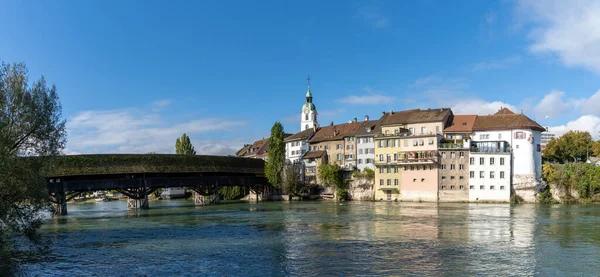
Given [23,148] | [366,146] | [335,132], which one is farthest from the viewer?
[335,132]

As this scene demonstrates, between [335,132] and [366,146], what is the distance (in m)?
7.22

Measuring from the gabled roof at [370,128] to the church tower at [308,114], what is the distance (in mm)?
34720

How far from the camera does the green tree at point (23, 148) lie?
59.9ft

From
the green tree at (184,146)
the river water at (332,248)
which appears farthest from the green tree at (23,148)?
the green tree at (184,146)

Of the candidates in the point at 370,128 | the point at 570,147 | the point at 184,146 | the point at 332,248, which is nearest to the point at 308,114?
the point at 184,146

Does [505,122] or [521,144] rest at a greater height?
[505,122]

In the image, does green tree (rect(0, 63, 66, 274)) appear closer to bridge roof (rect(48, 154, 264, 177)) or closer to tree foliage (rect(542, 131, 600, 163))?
bridge roof (rect(48, 154, 264, 177))

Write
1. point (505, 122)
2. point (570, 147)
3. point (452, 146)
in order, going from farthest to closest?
point (570, 147)
point (452, 146)
point (505, 122)

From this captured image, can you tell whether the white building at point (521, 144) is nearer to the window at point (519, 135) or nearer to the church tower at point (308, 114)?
the window at point (519, 135)

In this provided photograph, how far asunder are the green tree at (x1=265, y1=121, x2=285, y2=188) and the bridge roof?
10.3 ft

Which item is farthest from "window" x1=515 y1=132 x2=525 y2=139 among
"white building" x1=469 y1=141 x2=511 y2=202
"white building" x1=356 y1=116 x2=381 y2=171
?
"white building" x1=356 y1=116 x2=381 y2=171

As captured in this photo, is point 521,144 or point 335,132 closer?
point 521,144

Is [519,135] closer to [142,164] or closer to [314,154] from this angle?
[314,154]

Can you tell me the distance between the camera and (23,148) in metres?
20.9
